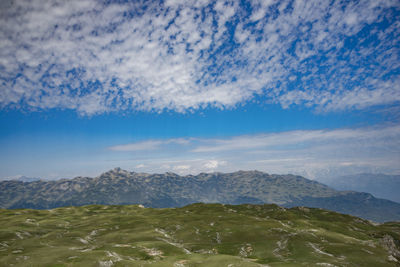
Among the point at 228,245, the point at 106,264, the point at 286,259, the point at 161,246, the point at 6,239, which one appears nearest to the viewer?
the point at 106,264

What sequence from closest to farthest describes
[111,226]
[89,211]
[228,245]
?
[228,245] < [111,226] < [89,211]

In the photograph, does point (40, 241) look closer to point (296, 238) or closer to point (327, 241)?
point (296, 238)

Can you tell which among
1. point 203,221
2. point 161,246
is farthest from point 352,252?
point 203,221

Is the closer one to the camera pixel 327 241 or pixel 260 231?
pixel 327 241

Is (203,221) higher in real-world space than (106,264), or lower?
lower

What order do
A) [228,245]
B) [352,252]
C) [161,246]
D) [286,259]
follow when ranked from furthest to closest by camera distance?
1. [228,245]
2. [161,246]
3. [352,252]
4. [286,259]

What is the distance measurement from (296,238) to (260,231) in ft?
51.1

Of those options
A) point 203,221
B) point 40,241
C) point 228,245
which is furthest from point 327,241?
point 40,241

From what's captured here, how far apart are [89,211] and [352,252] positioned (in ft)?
614

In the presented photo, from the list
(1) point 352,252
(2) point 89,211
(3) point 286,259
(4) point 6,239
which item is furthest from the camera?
(2) point 89,211

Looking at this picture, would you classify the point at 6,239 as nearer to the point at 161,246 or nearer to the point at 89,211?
the point at 161,246

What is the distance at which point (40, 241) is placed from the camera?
84438 millimetres

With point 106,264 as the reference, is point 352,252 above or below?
below

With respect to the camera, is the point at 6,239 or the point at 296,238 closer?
the point at 296,238
